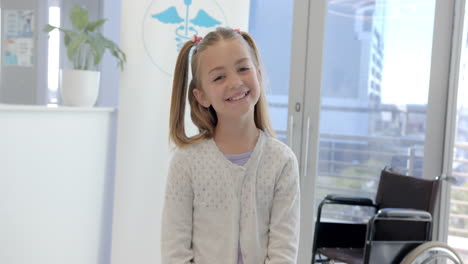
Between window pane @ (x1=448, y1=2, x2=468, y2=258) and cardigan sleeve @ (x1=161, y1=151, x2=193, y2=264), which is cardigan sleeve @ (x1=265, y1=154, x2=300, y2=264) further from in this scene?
window pane @ (x1=448, y1=2, x2=468, y2=258)

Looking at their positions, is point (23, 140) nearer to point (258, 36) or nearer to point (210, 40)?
point (210, 40)

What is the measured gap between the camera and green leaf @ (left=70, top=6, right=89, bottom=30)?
2.39 meters

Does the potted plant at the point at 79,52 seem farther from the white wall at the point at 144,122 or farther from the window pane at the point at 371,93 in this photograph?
the window pane at the point at 371,93

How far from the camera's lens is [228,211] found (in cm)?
141

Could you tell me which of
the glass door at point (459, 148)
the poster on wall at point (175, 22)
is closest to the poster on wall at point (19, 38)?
the poster on wall at point (175, 22)

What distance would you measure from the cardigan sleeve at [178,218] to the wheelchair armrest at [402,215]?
3.76 feet

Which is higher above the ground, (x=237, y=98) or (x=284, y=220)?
(x=237, y=98)

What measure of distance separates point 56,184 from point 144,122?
518mm

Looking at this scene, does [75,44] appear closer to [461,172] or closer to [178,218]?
[178,218]

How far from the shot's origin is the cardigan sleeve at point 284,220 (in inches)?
55.0

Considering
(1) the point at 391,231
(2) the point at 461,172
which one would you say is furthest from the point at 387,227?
(2) the point at 461,172

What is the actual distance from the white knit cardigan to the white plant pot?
1.16 metres

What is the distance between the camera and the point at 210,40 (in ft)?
4.71

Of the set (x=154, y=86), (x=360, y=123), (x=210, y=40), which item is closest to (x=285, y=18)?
(x=360, y=123)
